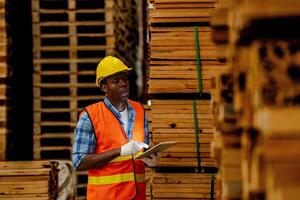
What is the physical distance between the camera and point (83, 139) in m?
5.27

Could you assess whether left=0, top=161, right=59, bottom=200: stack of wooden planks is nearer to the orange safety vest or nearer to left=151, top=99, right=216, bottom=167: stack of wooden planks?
left=151, top=99, right=216, bottom=167: stack of wooden planks

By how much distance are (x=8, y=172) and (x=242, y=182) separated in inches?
181

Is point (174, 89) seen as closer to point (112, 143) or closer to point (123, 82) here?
point (123, 82)

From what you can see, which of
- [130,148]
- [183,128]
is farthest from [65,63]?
[130,148]

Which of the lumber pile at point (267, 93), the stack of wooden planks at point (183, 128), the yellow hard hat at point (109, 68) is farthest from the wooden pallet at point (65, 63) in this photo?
the lumber pile at point (267, 93)

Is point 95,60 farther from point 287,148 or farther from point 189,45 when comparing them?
point 287,148

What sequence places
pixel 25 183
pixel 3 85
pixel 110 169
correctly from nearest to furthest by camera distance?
pixel 110 169 → pixel 25 183 → pixel 3 85

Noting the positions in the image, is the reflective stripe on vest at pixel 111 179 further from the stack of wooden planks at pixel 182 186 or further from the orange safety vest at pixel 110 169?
the stack of wooden planks at pixel 182 186

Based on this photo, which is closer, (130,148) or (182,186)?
(130,148)

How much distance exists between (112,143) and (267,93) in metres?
3.19

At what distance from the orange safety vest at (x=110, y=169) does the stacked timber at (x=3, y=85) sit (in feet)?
7.62

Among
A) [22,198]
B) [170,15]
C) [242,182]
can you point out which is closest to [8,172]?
[22,198]

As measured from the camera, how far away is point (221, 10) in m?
3.01

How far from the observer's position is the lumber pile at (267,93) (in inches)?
84.9
